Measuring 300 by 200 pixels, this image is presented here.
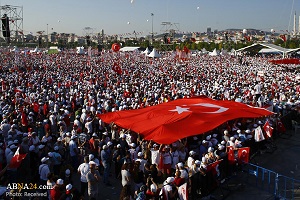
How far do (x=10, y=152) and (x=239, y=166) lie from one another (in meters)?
6.77

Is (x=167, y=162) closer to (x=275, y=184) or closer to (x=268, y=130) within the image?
(x=275, y=184)

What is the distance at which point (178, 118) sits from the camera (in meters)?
10.1

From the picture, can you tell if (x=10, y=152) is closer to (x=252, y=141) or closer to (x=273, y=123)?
(x=252, y=141)

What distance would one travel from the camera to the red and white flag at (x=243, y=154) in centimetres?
870

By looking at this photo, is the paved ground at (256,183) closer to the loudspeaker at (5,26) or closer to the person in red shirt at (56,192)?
the person in red shirt at (56,192)

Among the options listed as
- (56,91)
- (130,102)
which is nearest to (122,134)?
(130,102)

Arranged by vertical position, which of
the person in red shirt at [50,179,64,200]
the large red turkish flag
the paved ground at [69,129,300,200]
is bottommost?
the paved ground at [69,129,300,200]

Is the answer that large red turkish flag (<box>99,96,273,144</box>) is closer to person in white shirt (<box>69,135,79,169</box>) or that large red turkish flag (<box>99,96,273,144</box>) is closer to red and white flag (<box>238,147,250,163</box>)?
red and white flag (<box>238,147,250,163</box>)

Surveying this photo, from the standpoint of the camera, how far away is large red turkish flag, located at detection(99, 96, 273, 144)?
30.4 ft

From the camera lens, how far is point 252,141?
1050cm

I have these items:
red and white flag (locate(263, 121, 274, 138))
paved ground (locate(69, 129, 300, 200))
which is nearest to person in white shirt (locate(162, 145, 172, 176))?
paved ground (locate(69, 129, 300, 200))

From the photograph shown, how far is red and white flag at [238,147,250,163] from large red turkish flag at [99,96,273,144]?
4.19ft

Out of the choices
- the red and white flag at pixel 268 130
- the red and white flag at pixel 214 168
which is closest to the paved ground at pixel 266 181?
the red and white flag at pixel 214 168

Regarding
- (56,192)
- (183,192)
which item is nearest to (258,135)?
(183,192)
